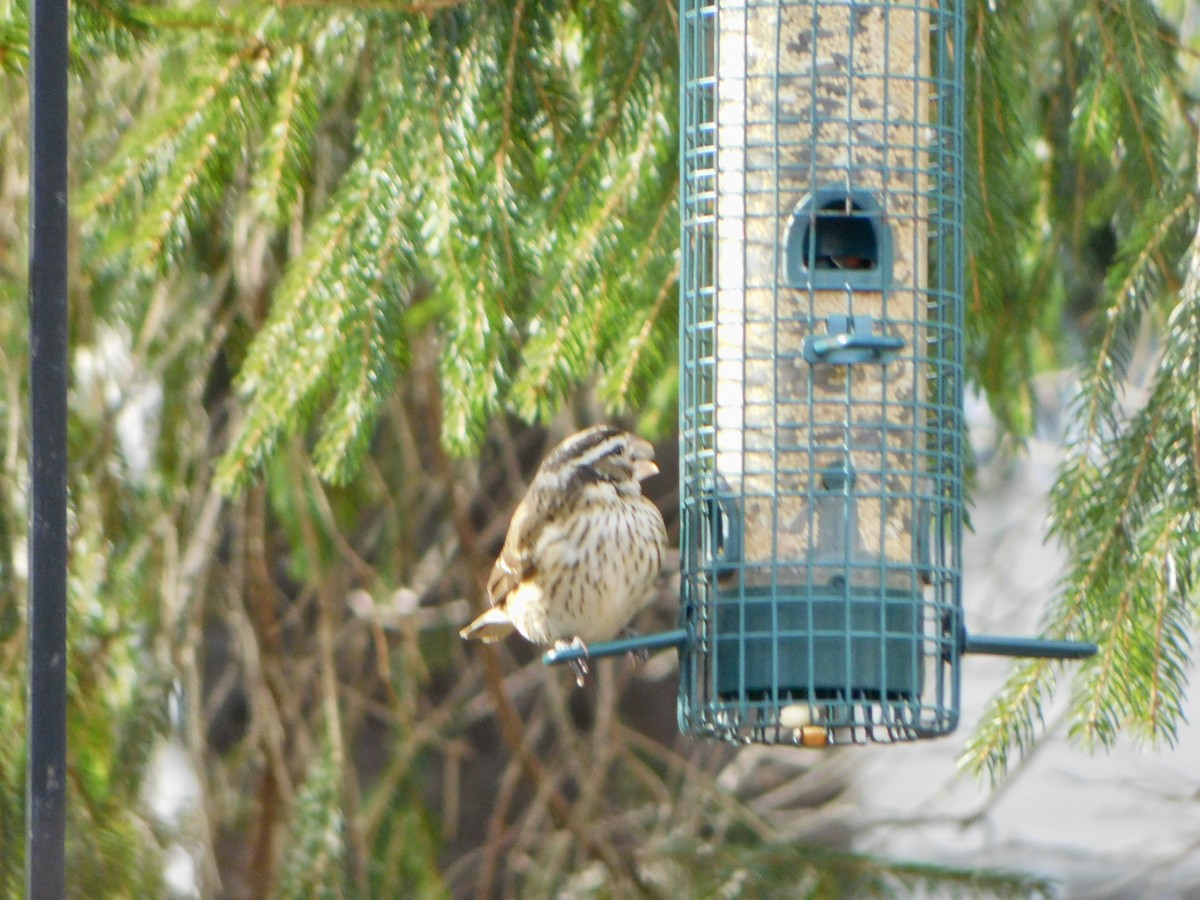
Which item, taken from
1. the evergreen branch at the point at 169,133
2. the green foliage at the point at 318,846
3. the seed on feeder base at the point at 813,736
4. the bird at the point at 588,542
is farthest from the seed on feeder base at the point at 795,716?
the green foliage at the point at 318,846

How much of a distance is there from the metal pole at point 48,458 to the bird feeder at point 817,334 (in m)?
1.51

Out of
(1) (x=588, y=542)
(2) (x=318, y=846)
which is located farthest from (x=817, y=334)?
(2) (x=318, y=846)

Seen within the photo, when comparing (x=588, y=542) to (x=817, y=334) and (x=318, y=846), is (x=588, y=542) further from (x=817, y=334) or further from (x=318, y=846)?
(x=318, y=846)

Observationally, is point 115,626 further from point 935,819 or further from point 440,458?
point 935,819

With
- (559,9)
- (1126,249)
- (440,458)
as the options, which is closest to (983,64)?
(1126,249)

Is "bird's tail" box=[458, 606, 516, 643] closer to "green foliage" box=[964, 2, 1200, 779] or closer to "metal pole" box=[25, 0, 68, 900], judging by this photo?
"green foliage" box=[964, 2, 1200, 779]

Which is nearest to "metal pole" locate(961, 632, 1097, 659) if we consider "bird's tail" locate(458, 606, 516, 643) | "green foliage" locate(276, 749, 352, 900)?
"bird's tail" locate(458, 606, 516, 643)

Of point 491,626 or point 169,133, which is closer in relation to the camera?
point 169,133

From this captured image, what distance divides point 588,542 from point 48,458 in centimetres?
191

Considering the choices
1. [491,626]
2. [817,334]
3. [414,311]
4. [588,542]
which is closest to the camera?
[817,334]

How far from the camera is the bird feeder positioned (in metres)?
4.01

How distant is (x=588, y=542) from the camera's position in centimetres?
452

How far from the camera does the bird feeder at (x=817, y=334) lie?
4012 mm

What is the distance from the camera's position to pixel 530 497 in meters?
4.73
